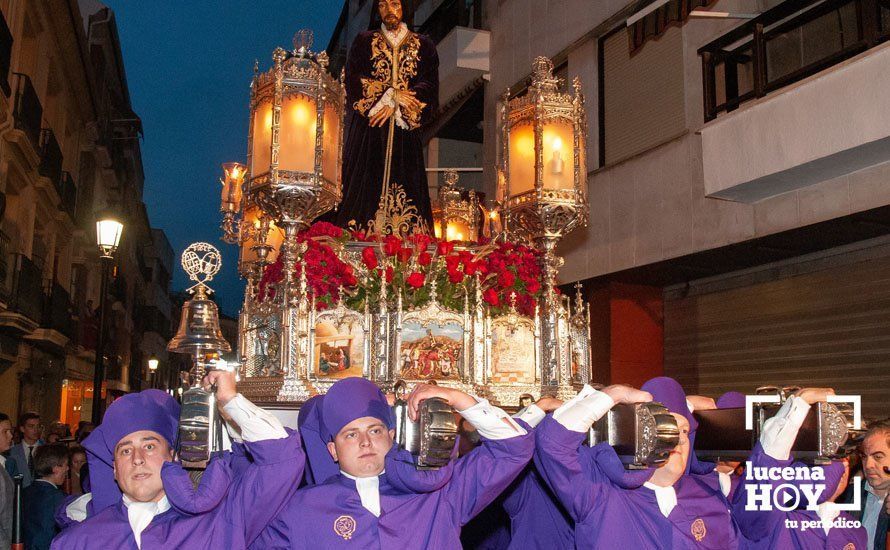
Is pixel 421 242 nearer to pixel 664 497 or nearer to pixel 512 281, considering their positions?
pixel 512 281

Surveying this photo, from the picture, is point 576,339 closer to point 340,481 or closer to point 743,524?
point 743,524

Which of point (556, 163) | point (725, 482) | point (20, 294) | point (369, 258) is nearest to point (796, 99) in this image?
point (556, 163)

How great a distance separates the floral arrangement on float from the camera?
6.16m

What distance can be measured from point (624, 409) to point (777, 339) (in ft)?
31.6

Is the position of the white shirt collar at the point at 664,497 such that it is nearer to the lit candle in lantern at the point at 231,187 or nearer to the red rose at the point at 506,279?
the red rose at the point at 506,279

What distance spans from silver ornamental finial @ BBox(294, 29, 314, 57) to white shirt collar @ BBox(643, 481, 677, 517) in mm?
4313

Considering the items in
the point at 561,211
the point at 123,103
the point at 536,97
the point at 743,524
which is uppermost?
the point at 123,103

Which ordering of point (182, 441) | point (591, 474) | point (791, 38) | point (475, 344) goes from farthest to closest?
point (791, 38), point (475, 344), point (591, 474), point (182, 441)

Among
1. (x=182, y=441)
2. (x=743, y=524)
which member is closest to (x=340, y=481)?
(x=182, y=441)

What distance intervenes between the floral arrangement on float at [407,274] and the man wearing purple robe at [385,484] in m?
2.44

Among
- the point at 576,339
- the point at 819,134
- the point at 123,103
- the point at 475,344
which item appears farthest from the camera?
the point at 123,103

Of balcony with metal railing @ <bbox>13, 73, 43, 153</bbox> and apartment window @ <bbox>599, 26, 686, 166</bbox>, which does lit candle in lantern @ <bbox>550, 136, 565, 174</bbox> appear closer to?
apartment window @ <bbox>599, 26, 686, 166</bbox>

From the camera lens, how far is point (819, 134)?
29.8ft

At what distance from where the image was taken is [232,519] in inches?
131
